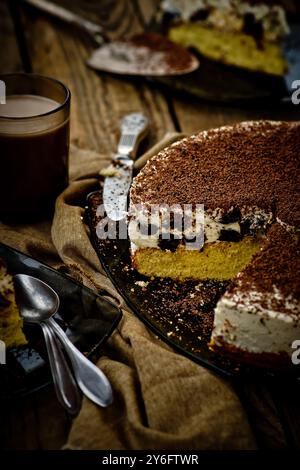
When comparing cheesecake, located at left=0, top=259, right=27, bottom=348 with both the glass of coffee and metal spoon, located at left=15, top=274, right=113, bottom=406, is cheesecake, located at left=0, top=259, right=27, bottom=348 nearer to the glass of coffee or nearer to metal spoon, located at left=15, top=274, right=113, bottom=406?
metal spoon, located at left=15, top=274, right=113, bottom=406

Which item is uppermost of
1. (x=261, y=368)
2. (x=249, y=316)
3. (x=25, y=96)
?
(x=25, y=96)

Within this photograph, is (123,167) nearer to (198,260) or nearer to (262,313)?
(198,260)

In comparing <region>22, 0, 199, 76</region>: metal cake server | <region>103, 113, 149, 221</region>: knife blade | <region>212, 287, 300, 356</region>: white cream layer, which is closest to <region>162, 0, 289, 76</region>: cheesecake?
<region>22, 0, 199, 76</region>: metal cake server

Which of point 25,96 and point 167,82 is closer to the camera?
point 25,96
